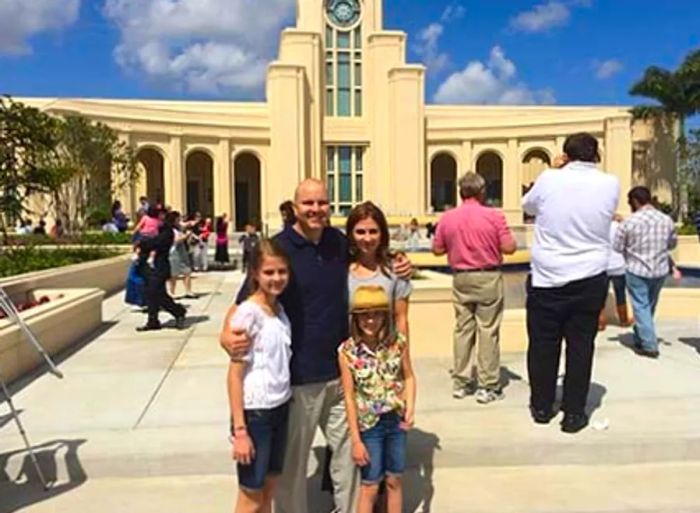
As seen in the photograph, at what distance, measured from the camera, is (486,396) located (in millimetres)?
5664

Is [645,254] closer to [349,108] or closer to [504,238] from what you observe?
[504,238]

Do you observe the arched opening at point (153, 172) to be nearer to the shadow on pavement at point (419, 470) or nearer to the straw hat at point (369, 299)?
the shadow on pavement at point (419, 470)

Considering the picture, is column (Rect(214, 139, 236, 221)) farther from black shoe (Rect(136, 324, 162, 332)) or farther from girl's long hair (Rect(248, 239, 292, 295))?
girl's long hair (Rect(248, 239, 292, 295))

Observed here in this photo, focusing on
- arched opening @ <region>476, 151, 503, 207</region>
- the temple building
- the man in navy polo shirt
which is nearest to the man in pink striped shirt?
the man in navy polo shirt

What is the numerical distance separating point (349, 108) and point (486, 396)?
143ft

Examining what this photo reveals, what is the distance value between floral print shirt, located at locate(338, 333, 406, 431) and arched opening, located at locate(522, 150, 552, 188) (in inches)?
1924

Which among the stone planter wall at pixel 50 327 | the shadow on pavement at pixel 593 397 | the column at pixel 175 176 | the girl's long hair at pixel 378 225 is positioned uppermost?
the column at pixel 175 176

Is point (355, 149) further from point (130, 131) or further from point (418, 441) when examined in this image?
point (418, 441)

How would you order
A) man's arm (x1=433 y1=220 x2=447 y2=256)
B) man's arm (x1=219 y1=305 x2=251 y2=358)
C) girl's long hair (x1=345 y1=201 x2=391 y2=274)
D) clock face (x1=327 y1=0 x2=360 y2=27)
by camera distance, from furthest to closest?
clock face (x1=327 y1=0 x2=360 y2=27), man's arm (x1=433 y1=220 x2=447 y2=256), girl's long hair (x1=345 y1=201 x2=391 y2=274), man's arm (x1=219 y1=305 x2=251 y2=358)

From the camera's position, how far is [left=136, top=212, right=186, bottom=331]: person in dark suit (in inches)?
371

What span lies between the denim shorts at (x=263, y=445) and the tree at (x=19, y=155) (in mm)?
10491

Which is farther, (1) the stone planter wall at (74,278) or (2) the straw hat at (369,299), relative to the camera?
(1) the stone planter wall at (74,278)

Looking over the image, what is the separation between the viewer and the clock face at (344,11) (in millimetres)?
47125

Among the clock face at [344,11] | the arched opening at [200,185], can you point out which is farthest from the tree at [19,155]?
the arched opening at [200,185]
